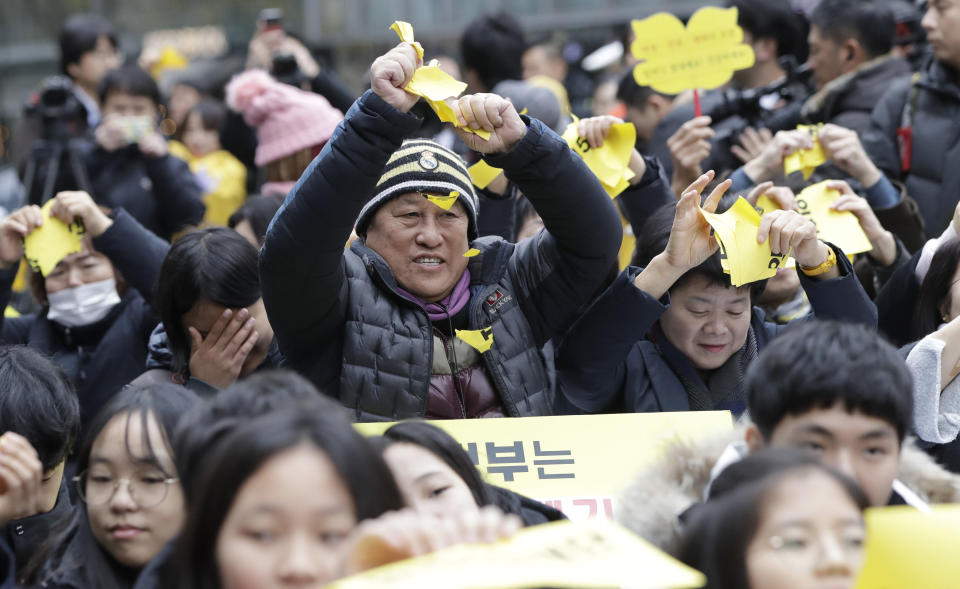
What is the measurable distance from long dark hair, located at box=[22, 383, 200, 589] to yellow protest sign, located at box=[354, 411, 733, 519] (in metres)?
0.76

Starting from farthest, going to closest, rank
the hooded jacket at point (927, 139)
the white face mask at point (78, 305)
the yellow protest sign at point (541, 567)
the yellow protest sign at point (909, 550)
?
the hooded jacket at point (927, 139) < the white face mask at point (78, 305) < the yellow protest sign at point (909, 550) < the yellow protest sign at point (541, 567)

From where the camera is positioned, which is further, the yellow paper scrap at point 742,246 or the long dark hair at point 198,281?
the long dark hair at point 198,281

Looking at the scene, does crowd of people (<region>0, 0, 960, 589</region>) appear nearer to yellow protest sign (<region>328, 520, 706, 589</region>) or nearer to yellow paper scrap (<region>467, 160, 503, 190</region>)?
yellow protest sign (<region>328, 520, 706, 589</region>)

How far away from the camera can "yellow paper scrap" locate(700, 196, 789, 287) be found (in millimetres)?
3742

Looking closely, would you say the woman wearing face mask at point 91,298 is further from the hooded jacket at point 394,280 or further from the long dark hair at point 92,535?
the long dark hair at point 92,535

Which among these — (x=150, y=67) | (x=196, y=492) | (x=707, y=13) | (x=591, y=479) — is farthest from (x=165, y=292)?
(x=150, y=67)

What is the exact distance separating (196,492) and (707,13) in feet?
12.0

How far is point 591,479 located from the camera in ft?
11.7

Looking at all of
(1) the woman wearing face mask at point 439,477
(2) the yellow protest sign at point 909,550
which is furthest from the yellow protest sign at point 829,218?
(2) the yellow protest sign at point 909,550

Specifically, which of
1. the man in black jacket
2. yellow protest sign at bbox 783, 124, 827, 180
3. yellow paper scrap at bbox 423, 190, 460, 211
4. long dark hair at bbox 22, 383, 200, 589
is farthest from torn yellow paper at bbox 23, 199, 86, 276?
yellow protest sign at bbox 783, 124, 827, 180

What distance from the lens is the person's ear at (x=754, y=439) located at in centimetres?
279

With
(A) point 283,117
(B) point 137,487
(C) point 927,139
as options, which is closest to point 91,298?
(A) point 283,117

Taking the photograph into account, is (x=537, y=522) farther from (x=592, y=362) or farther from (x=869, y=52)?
(x=869, y=52)

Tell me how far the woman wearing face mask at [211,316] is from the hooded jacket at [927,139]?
3031 mm
